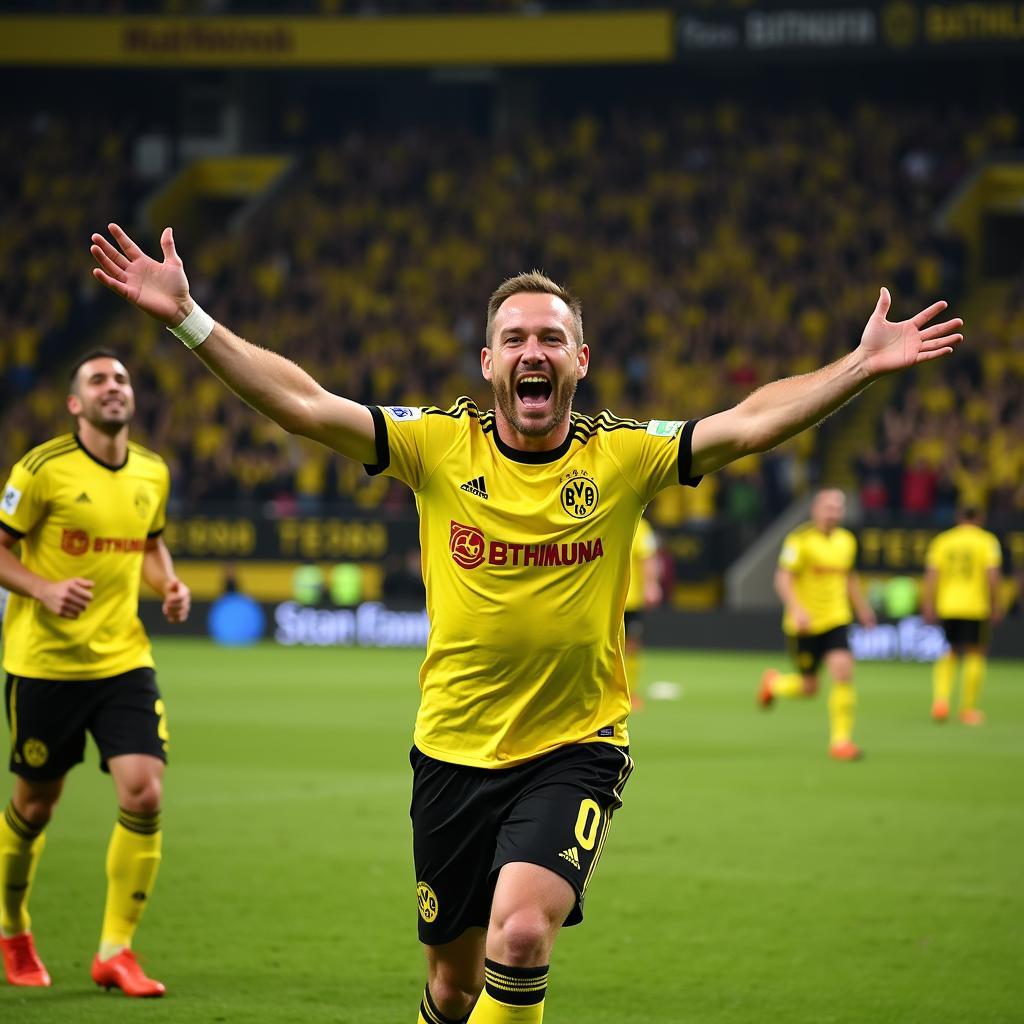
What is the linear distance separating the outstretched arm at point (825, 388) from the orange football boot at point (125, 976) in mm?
3517

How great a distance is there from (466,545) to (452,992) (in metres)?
1.35

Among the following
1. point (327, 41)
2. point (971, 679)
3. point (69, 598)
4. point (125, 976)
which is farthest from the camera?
point (327, 41)

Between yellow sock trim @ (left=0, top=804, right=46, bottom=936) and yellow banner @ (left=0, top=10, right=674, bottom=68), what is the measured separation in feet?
107

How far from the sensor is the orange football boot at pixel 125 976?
7.38m

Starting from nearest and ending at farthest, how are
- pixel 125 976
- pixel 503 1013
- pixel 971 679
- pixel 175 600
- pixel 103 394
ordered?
pixel 503 1013
pixel 125 976
pixel 103 394
pixel 175 600
pixel 971 679

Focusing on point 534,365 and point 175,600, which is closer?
point 534,365

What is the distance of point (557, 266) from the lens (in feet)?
124

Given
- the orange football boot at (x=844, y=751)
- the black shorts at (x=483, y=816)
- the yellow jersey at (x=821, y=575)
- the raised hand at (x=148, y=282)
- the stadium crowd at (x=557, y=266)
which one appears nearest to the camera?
the raised hand at (x=148, y=282)

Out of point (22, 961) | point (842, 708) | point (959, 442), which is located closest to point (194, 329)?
point (22, 961)

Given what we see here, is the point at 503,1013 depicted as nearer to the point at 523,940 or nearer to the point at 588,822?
the point at 523,940

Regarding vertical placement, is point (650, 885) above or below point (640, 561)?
below

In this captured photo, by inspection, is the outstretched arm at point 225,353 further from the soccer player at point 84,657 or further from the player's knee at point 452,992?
the soccer player at point 84,657

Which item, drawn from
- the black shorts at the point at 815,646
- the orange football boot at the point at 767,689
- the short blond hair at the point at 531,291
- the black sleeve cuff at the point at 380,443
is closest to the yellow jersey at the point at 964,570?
the orange football boot at the point at 767,689

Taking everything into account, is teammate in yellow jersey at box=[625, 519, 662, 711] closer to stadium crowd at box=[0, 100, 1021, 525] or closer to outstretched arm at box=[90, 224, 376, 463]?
stadium crowd at box=[0, 100, 1021, 525]
